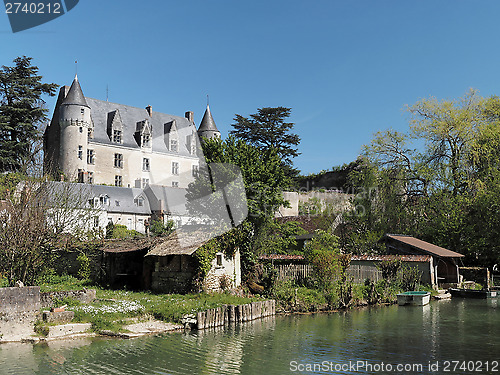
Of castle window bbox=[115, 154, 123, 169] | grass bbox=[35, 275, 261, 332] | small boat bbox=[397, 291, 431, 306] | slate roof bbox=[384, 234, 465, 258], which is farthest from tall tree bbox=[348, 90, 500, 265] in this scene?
castle window bbox=[115, 154, 123, 169]

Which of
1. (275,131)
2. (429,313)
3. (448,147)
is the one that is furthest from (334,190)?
(429,313)

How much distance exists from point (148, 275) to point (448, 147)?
30152 millimetres

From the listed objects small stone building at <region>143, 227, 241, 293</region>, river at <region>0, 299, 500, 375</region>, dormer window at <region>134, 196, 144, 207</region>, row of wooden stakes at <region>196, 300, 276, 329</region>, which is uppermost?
dormer window at <region>134, 196, 144, 207</region>

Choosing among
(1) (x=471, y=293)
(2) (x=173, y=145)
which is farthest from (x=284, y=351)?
(2) (x=173, y=145)

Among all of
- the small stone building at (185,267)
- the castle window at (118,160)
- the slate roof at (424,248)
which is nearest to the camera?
the small stone building at (185,267)

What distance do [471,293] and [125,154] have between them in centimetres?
4441


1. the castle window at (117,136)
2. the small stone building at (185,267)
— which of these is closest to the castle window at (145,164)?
the castle window at (117,136)

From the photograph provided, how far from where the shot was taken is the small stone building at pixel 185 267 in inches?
881

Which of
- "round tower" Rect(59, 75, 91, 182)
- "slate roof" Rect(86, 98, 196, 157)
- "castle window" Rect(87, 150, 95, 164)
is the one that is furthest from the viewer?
"slate roof" Rect(86, 98, 196, 157)

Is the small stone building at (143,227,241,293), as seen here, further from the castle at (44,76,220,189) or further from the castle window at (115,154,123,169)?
the castle window at (115,154,123,169)

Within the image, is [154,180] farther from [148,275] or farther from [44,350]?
[44,350]

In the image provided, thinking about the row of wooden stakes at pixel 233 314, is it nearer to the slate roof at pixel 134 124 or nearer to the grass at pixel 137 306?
the grass at pixel 137 306

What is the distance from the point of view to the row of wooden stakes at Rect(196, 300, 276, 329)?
18.1 m

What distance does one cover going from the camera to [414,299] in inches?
1075
